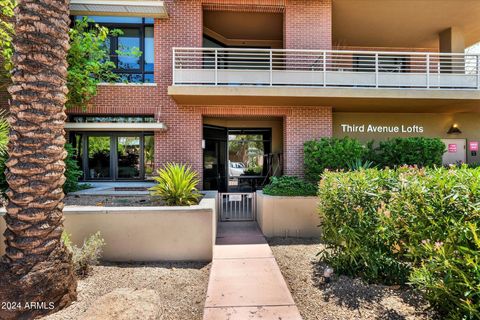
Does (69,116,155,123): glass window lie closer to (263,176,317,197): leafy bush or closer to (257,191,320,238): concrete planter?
(263,176,317,197): leafy bush

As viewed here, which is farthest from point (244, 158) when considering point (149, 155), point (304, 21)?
point (304, 21)

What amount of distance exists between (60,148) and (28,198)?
0.79m

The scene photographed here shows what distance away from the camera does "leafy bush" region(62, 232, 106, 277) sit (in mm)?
4730

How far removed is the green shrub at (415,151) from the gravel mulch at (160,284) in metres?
8.10

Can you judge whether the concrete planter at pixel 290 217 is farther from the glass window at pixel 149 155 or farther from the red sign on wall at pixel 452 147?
the red sign on wall at pixel 452 147

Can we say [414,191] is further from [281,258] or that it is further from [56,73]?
[56,73]

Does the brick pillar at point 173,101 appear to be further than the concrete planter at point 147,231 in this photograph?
Yes

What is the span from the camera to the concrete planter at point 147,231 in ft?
18.4

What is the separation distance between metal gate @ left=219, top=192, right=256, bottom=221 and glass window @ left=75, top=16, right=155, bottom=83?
18.9 feet

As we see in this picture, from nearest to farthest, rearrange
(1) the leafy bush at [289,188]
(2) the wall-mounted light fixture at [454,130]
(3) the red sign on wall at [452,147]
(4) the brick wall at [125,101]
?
(1) the leafy bush at [289,188]
(4) the brick wall at [125,101]
(2) the wall-mounted light fixture at [454,130]
(3) the red sign on wall at [452,147]

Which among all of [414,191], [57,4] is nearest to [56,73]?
[57,4]

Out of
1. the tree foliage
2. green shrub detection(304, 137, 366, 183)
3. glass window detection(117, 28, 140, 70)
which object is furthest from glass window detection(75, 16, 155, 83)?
green shrub detection(304, 137, 366, 183)

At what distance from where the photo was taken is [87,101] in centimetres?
1009

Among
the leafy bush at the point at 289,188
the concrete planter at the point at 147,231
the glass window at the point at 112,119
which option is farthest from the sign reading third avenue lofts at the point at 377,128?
the concrete planter at the point at 147,231
